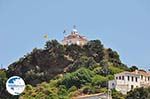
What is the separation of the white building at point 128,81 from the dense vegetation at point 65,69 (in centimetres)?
132

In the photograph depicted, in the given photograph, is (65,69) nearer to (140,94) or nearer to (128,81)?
(128,81)

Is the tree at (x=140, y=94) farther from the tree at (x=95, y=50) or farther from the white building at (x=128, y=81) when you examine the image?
the tree at (x=95, y=50)

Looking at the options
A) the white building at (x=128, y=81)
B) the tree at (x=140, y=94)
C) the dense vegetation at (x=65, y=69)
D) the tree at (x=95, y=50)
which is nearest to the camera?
the tree at (x=140, y=94)

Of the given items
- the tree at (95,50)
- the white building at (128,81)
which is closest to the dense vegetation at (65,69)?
the tree at (95,50)

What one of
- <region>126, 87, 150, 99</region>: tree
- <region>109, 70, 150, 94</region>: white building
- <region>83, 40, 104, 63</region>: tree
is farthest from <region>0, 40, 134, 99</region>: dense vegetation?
<region>126, 87, 150, 99</region>: tree

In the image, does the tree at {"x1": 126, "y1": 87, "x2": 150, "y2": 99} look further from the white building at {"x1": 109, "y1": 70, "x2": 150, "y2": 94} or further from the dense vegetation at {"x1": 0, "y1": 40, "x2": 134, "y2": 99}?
the white building at {"x1": 109, "y1": 70, "x2": 150, "y2": 94}

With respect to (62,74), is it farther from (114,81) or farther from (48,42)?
(114,81)

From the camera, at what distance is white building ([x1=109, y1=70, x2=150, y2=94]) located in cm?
8200

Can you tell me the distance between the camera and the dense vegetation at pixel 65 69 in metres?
81.2

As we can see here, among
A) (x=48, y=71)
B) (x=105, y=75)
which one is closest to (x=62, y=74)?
(x=48, y=71)

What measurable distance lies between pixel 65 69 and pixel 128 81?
13.9m

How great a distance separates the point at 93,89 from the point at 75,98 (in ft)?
14.7

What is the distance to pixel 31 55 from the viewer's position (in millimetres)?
97438

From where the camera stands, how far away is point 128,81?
276 feet
